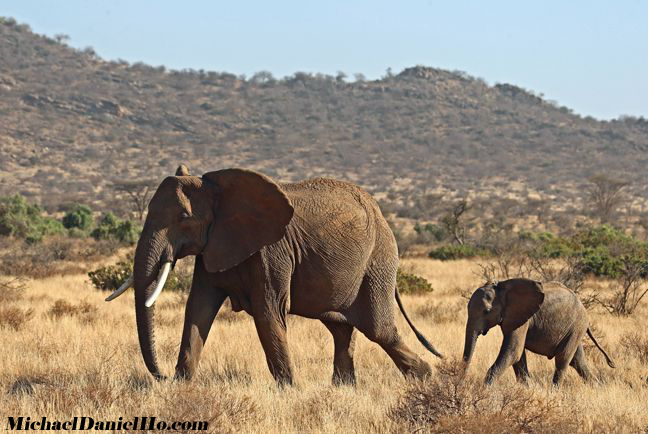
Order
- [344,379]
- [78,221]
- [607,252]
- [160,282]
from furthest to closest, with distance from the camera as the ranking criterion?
[78,221]
[607,252]
[344,379]
[160,282]

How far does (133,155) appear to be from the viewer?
269 feet

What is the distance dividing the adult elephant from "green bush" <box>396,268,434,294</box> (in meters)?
7.86

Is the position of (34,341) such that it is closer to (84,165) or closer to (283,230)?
(283,230)

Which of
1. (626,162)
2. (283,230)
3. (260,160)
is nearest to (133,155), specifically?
(260,160)

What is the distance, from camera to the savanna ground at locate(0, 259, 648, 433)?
19.8 feet

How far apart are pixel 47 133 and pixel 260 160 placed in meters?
20.4

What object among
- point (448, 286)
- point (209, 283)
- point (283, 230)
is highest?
point (283, 230)

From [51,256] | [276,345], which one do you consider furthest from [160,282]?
[51,256]

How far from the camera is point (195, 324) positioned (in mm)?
7242

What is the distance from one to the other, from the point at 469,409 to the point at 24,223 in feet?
83.3

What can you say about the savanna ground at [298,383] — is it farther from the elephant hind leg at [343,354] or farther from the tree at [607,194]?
the tree at [607,194]

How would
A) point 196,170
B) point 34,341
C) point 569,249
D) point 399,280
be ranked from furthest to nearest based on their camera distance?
point 196,170 → point 569,249 → point 399,280 → point 34,341

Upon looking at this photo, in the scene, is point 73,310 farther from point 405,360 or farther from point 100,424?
point 100,424

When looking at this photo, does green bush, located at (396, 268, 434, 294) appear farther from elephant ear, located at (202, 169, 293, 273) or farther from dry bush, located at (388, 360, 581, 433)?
dry bush, located at (388, 360, 581, 433)
